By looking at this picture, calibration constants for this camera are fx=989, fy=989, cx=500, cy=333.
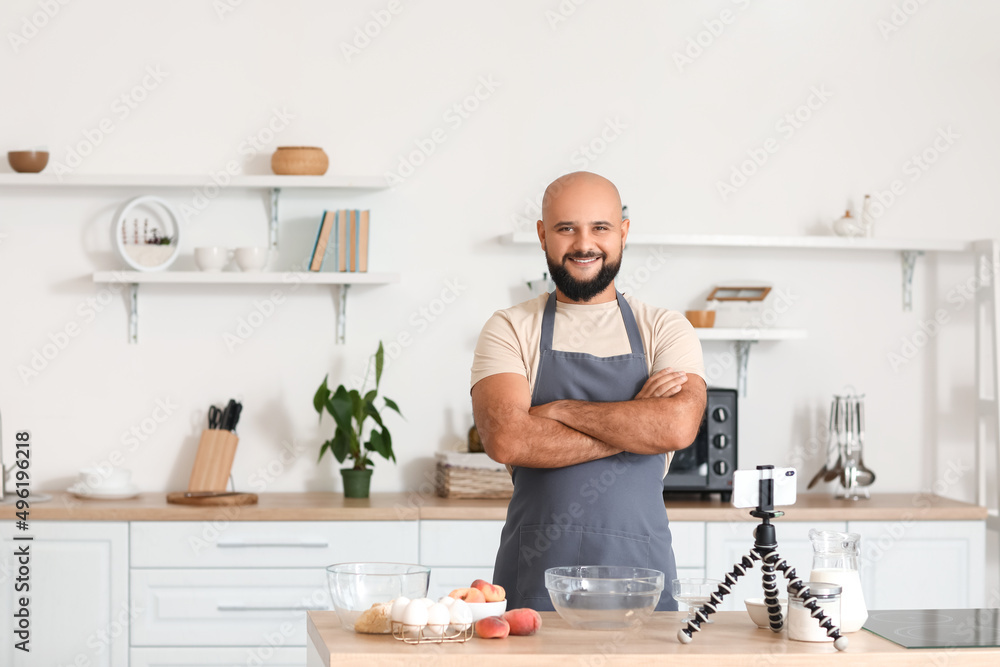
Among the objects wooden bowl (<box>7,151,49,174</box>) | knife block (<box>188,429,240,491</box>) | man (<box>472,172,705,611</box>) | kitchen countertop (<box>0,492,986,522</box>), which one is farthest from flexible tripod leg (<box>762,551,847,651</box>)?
wooden bowl (<box>7,151,49,174</box>)

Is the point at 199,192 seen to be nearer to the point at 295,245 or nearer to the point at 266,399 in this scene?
the point at 295,245

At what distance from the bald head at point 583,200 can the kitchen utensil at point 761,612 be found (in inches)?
33.0

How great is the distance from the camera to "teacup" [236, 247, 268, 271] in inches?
134

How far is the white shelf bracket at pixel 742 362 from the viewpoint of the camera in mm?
3719

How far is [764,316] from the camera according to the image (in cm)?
365

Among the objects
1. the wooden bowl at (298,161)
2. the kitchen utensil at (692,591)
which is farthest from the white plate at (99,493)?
the kitchen utensil at (692,591)

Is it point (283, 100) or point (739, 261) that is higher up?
point (283, 100)

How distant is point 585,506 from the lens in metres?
2.02

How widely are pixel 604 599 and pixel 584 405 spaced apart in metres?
0.57

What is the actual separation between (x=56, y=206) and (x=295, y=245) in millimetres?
855

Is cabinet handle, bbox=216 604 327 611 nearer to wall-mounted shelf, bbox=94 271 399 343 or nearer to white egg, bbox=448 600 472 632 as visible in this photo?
wall-mounted shelf, bbox=94 271 399 343

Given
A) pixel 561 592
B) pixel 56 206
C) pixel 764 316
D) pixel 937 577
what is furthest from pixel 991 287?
pixel 56 206

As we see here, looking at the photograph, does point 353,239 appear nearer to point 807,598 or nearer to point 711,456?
point 711,456

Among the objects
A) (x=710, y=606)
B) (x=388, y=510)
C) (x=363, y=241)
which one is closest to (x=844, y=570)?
(x=710, y=606)
